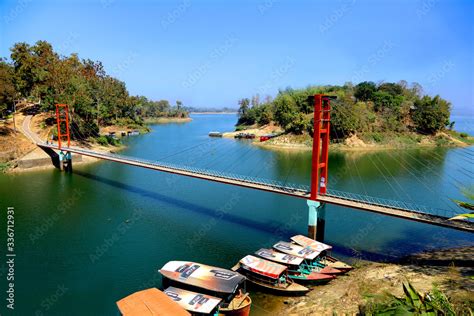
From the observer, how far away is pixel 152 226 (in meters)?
25.4

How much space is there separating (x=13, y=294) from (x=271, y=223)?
1651cm

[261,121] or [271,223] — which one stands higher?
[261,121]

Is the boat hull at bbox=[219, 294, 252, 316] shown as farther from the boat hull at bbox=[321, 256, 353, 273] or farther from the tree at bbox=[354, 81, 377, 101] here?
the tree at bbox=[354, 81, 377, 101]

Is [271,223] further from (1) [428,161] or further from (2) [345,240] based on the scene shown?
(1) [428,161]

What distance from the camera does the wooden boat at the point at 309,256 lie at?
17484 millimetres

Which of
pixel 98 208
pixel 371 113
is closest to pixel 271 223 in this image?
pixel 98 208

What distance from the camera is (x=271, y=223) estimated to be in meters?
25.3

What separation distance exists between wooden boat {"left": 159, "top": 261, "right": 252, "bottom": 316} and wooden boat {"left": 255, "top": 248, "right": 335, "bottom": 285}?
2.49 m

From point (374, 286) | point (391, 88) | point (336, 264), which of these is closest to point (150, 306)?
point (374, 286)

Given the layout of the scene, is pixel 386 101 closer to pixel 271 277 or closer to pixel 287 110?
pixel 287 110

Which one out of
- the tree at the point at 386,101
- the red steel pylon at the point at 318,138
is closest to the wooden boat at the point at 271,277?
the red steel pylon at the point at 318,138

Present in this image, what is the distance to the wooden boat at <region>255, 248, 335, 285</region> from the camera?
1681 centimetres

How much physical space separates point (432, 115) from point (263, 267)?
65472mm

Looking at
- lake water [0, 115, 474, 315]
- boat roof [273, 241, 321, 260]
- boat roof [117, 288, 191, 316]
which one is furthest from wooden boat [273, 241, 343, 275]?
boat roof [117, 288, 191, 316]
